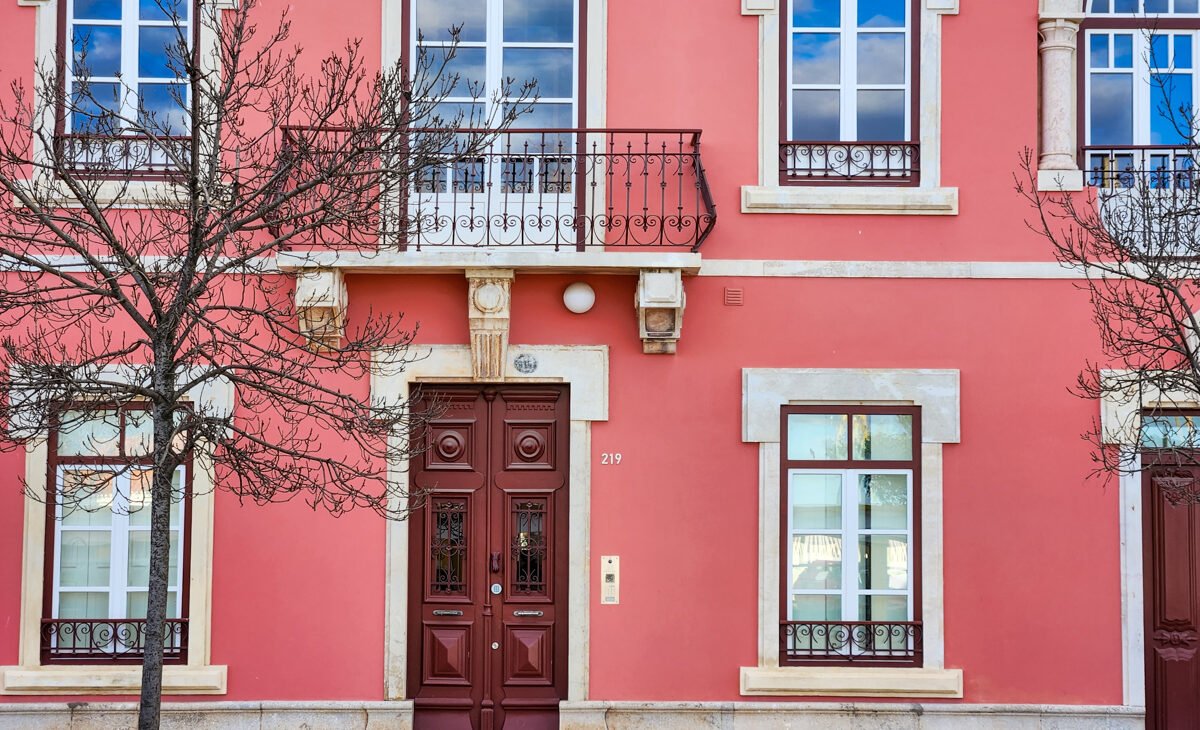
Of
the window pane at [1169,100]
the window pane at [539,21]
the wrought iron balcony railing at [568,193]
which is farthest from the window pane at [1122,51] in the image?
the window pane at [539,21]

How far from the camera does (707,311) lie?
29.3 ft

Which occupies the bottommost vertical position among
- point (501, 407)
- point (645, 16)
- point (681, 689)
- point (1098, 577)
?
point (681, 689)

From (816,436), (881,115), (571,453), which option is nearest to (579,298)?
(571,453)

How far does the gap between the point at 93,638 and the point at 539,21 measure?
6001mm

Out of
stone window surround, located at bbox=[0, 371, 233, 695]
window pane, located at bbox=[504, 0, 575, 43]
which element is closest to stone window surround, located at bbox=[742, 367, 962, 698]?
window pane, located at bbox=[504, 0, 575, 43]

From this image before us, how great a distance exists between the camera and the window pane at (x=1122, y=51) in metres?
9.20

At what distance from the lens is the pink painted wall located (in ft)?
28.7

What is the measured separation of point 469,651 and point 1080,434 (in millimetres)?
5086

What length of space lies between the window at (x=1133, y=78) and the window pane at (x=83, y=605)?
27.8ft

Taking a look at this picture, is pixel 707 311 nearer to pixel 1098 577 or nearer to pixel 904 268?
pixel 904 268

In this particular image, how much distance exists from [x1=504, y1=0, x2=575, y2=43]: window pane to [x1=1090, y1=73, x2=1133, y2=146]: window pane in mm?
4302

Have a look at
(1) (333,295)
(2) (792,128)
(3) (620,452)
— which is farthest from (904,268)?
(1) (333,295)

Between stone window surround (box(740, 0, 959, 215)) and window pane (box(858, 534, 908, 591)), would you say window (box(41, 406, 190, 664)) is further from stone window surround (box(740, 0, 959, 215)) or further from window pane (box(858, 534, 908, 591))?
window pane (box(858, 534, 908, 591))

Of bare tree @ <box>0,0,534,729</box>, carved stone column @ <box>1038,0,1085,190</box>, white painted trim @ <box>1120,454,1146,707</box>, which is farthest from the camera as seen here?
carved stone column @ <box>1038,0,1085,190</box>
